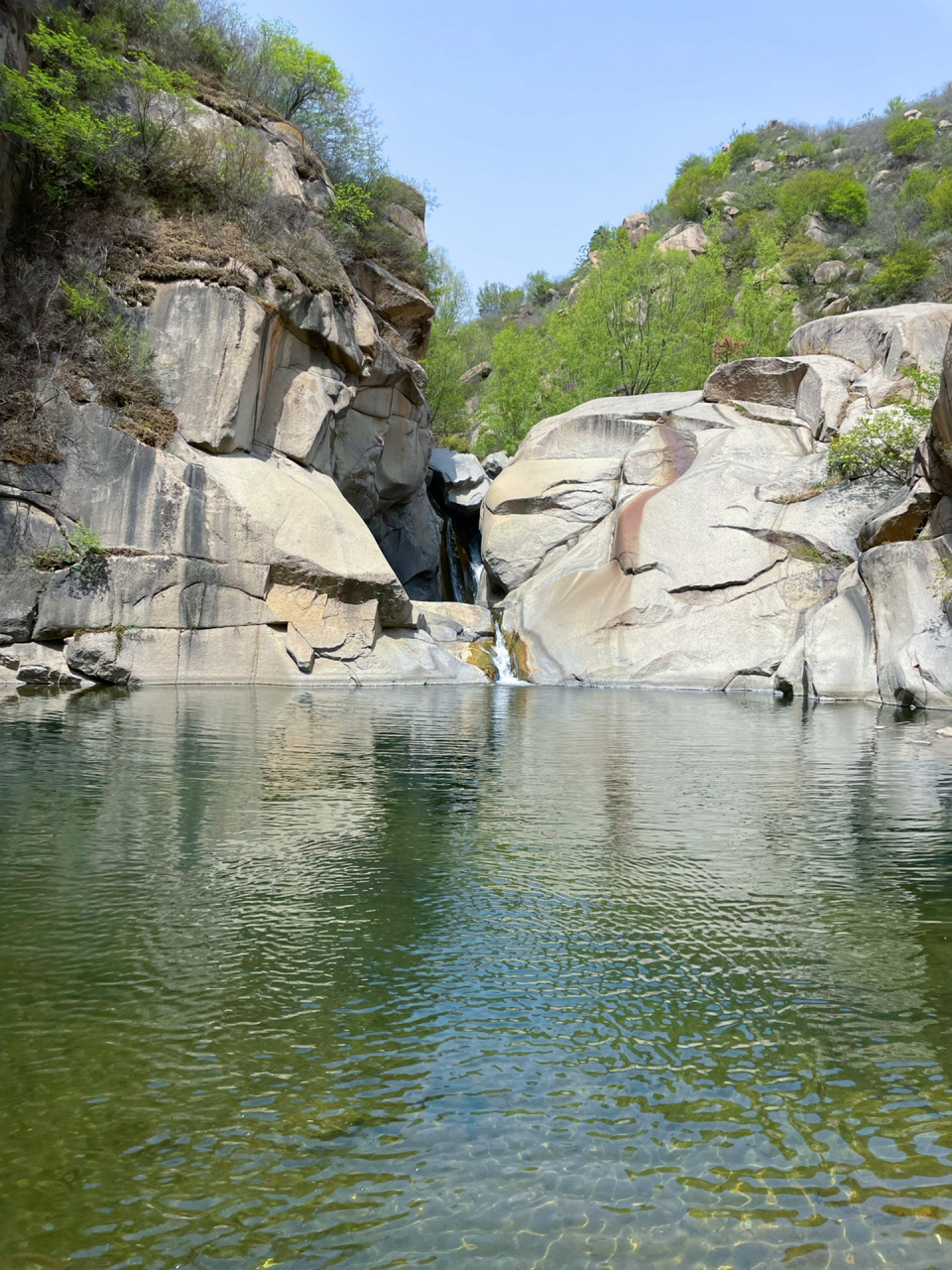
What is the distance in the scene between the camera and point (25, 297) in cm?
1931

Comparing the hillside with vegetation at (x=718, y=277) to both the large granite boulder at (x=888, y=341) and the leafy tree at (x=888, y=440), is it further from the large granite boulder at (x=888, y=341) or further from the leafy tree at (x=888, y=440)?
the leafy tree at (x=888, y=440)

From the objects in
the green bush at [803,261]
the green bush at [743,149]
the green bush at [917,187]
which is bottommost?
the green bush at [803,261]

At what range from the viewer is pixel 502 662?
23.0 meters

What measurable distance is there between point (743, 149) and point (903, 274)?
35305mm

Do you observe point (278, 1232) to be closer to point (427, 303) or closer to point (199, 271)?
point (199, 271)

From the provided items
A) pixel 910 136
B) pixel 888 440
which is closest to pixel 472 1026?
pixel 888 440

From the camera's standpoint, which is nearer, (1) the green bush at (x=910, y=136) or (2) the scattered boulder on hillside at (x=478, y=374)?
(2) the scattered boulder on hillside at (x=478, y=374)

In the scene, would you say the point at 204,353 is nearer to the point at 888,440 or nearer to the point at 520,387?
the point at 888,440

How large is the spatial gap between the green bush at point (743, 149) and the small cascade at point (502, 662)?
65839 millimetres

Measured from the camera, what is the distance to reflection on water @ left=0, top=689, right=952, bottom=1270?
8.98ft

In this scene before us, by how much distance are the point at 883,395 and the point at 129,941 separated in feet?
74.3

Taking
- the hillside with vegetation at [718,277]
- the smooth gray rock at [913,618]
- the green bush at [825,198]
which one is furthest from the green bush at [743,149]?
the smooth gray rock at [913,618]

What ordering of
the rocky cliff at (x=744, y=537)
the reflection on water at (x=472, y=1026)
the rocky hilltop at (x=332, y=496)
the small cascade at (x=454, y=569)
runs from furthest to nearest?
the small cascade at (x=454, y=569) < the rocky hilltop at (x=332, y=496) < the rocky cliff at (x=744, y=537) < the reflection on water at (x=472, y=1026)

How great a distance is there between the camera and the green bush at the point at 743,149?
75125mm
